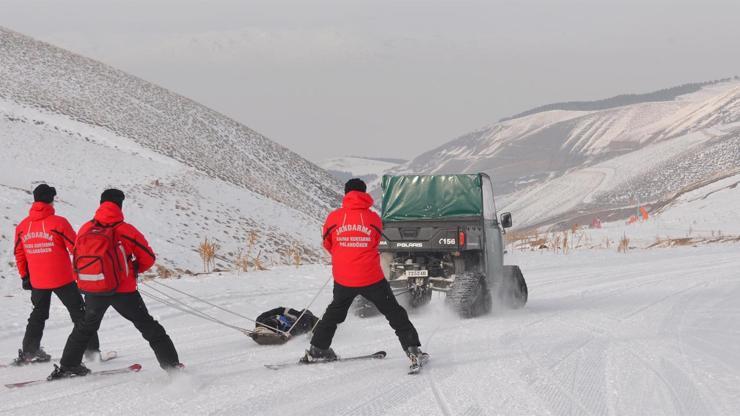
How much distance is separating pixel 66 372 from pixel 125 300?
3.44ft

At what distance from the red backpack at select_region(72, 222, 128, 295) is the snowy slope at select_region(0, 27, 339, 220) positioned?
34301mm

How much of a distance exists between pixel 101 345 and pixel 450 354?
15.7 ft

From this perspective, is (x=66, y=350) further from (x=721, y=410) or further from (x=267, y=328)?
(x=721, y=410)

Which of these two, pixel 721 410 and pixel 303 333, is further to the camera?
pixel 303 333

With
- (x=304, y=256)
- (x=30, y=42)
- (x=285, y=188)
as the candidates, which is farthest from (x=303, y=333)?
(x=30, y=42)

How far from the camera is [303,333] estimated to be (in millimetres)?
10492

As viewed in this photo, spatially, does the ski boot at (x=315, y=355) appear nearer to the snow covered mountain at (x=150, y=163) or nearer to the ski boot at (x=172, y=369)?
the ski boot at (x=172, y=369)

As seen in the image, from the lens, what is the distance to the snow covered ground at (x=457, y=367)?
635cm

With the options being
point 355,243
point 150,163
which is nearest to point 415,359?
point 355,243

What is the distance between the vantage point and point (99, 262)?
7207mm

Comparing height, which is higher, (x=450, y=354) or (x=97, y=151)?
(x=97, y=151)

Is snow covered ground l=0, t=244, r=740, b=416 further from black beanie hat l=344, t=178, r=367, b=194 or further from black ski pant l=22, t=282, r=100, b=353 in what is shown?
black beanie hat l=344, t=178, r=367, b=194

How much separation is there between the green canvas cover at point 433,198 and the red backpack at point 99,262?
667 centimetres

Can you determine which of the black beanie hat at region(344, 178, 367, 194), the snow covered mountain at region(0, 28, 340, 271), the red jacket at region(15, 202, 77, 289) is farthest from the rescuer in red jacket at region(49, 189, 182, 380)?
the snow covered mountain at region(0, 28, 340, 271)
